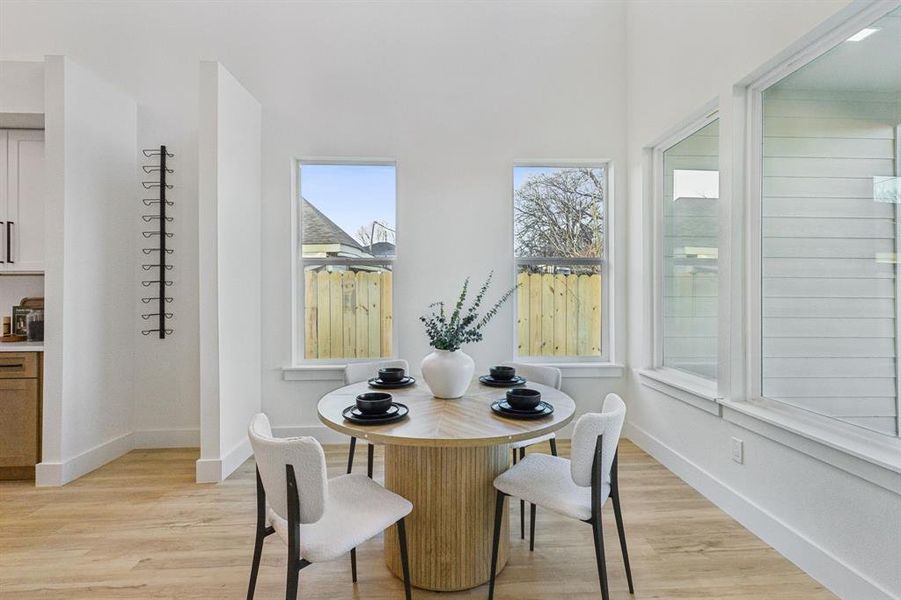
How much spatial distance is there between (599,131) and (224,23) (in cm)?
315

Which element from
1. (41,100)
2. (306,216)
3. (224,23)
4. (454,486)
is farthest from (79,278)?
(454,486)

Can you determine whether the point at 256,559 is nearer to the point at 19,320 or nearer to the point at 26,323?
the point at 26,323

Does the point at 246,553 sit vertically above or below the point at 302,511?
below

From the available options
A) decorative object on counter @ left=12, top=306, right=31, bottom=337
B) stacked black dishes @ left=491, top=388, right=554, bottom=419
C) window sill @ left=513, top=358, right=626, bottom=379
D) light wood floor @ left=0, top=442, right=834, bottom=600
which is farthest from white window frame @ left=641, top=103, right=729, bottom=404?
decorative object on counter @ left=12, top=306, right=31, bottom=337

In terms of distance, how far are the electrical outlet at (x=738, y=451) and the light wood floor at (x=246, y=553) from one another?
1.10 ft

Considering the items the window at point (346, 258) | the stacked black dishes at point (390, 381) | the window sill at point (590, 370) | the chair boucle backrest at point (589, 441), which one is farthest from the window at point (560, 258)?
the chair boucle backrest at point (589, 441)

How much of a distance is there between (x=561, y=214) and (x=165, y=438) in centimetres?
368

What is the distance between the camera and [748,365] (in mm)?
2439

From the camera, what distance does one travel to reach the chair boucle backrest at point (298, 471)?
134cm

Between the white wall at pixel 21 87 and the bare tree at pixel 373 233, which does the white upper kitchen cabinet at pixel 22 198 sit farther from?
the bare tree at pixel 373 233

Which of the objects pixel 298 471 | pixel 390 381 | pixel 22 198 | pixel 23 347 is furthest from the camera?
pixel 22 198

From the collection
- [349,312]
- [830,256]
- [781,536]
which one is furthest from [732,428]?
[349,312]

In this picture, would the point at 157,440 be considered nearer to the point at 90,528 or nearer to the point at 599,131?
the point at 90,528

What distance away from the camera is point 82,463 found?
3010 mm
